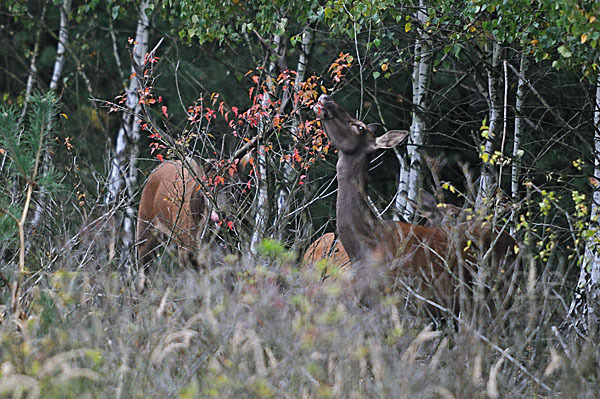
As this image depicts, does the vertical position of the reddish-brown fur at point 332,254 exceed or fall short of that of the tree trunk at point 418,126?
it falls short

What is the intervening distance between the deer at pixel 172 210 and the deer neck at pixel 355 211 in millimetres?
968

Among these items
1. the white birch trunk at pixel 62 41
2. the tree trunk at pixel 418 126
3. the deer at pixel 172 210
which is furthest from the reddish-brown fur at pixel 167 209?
the white birch trunk at pixel 62 41

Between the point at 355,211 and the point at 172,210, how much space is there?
8.68 ft

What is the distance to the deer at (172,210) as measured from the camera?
7609 millimetres

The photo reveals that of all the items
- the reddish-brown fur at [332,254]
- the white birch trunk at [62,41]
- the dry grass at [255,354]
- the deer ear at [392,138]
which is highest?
the white birch trunk at [62,41]

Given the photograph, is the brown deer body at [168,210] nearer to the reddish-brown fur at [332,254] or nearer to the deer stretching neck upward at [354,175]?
the reddish-brown fur at [332,254]

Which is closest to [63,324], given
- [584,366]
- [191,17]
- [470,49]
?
[584,366]

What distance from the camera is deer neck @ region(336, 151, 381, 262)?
21.8 ft

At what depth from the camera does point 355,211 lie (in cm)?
673

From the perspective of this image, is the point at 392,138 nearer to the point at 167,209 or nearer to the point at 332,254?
the point at 332,254

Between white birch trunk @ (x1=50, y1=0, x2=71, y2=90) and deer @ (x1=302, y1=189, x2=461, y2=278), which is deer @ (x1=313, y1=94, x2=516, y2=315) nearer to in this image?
deer @ (x1=302, y1=189, x2=461, y2=278)

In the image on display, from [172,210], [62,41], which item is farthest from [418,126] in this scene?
[62,41]

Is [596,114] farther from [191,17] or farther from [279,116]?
[191,17]

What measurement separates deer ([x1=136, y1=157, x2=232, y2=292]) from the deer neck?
38.1 inches
